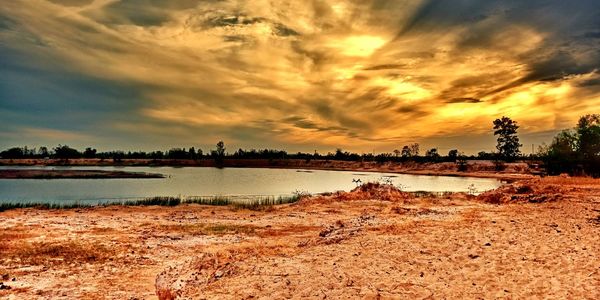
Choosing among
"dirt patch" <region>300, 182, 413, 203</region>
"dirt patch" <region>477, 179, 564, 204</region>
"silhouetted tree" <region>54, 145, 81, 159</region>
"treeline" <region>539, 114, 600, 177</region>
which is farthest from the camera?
"silhouetted tree" <region>54, 145, 81, 159</region>

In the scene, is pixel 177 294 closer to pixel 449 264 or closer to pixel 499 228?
pixel 449 264

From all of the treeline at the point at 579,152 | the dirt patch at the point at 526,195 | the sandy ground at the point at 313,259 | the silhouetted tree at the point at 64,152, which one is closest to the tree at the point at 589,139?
the treeline at the point at 579,152

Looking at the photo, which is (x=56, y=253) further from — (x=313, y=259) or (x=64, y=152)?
(x=64, y=152)

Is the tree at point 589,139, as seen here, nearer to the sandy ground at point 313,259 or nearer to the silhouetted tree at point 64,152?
the sandy ground at point 313,259

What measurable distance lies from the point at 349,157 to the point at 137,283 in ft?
615

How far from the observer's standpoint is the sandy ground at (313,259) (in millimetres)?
10312

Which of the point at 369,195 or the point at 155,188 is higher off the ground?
the point at 369,195

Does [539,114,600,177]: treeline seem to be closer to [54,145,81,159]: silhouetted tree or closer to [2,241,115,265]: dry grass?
[2,241,115,265]: dry grass

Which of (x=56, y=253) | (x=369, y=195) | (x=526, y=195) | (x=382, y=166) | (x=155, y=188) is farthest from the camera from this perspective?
(x=382, y=166)

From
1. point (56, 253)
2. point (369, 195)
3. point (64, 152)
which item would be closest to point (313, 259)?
point (56, 253)

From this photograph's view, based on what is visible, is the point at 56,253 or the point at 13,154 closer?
the point at 56,253

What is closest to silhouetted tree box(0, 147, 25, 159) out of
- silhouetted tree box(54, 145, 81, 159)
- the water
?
silhouetted tree box(54, 145, 81, 159)

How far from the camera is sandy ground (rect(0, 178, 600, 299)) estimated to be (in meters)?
10.3

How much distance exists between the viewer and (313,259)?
43.0 ft
